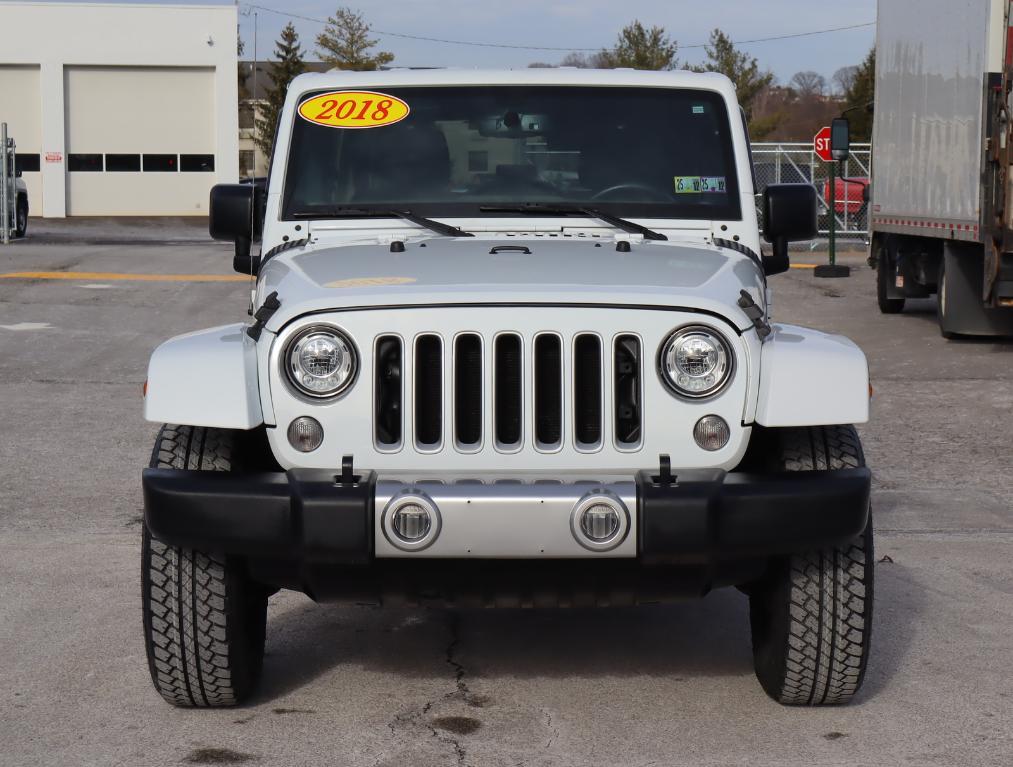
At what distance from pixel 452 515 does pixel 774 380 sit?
966mm

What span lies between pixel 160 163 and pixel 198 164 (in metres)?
1.10

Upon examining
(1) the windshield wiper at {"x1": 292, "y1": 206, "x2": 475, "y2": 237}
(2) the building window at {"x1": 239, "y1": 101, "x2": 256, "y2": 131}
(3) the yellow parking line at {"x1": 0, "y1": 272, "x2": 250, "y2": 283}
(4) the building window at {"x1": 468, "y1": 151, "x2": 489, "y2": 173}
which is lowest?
(3) the yellow parking line at {"x1": 0, "y1": 272, "x2": 250, "y2": 283}

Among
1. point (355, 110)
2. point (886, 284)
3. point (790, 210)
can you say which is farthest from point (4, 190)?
point (790, 210)

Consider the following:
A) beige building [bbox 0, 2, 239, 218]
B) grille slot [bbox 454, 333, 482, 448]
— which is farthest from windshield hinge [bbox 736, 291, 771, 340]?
beige building [bbox 0, 2, 239, 218]

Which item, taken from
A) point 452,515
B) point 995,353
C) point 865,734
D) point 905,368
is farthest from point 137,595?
point 995,353

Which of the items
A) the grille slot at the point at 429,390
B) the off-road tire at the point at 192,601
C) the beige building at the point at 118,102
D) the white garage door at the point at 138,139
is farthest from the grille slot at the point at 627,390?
the white garage door at the point at 138,139

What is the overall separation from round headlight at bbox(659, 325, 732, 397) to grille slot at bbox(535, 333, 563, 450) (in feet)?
0.96

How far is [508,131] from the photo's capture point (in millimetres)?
5961

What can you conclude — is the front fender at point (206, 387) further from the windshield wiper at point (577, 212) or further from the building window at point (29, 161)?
the building window at point (29, 161)

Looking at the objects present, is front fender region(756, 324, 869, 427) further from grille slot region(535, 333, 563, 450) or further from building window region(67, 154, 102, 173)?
building window region(67, 154, 102, 173)

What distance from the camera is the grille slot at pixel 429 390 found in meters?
4.42

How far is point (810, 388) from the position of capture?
439 centimetres

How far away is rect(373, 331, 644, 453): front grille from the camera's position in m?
4.38

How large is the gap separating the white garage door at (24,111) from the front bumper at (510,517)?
43.9 m
